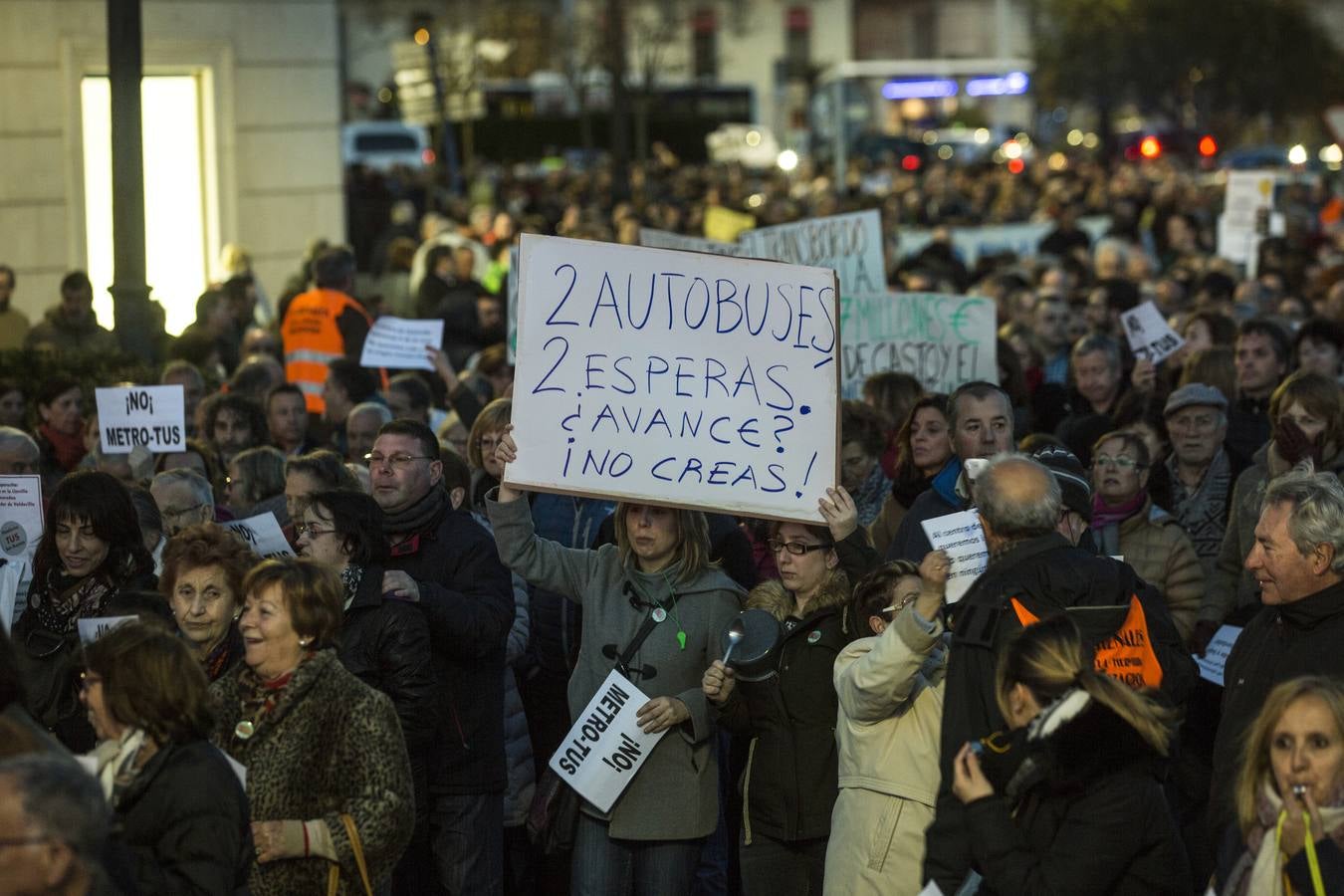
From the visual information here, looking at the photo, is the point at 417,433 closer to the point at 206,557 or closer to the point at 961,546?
the point at 206,557

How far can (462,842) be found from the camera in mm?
6207

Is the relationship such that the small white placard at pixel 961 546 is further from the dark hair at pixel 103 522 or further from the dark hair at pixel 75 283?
the dark hair at pixel 75 283

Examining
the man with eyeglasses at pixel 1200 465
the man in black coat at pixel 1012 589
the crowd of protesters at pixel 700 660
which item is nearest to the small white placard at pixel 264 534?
the crowd of protesters at pixel 700 660

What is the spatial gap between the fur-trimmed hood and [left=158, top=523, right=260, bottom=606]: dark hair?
146cm

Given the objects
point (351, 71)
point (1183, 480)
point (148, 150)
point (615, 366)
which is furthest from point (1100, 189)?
point (351, 71)

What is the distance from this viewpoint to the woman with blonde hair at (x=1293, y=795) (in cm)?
409

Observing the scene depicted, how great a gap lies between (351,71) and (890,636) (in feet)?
202

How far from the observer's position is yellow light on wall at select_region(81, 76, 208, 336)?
1784cm

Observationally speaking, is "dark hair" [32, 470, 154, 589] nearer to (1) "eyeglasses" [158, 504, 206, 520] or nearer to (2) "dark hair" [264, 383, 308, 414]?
(1) "eyeglasses" [158, 504, 206, 520]

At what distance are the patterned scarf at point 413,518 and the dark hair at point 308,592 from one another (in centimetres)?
123

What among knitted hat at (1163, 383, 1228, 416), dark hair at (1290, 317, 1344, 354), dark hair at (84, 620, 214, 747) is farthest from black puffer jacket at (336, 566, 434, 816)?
dark hair at (1290, 317, 1344, 354)

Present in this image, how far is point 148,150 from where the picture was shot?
59.8 ft

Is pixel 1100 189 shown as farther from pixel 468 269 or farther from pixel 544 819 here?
pixel 544 819

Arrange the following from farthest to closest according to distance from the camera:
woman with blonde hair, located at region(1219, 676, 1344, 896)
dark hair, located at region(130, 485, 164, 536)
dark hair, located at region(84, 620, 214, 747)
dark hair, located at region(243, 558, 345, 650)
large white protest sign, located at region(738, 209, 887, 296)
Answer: large white protest sign, located at region(738, 209, 887, 296) → dark hair, located at region(130, 485, 164, 536) → dark hair, located at region(243, 558, 345, 650) → dark hair, located at region(84, 620, 214, 747) → woman with blonde hair, located at region(1219, 676, 1344, 896)
